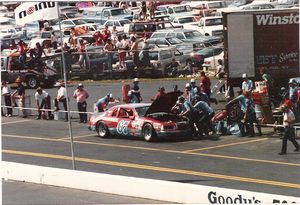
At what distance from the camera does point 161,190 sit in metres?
13.5

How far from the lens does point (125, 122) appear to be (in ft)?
65.6

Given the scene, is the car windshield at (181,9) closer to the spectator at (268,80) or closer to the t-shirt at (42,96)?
the t-shirt at (42,96)

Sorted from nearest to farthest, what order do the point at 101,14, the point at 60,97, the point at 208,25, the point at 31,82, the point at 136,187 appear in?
the point at 136,187, the point at 60,97, the point at 31,82, the point at 208,25, the point at 101,14

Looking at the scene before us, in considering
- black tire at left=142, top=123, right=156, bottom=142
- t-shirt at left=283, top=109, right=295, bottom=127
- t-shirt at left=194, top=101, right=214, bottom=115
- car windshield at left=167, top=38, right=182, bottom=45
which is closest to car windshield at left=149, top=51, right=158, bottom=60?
black tire at left=142, top=123, right=156, bottom=142

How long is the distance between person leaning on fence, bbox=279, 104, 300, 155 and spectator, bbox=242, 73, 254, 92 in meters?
1.11

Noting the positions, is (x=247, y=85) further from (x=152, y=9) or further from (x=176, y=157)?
(x=152, y=9)

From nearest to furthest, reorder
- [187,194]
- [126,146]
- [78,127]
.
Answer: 1. [187,194]
2. [126,146]
3. [78,127]

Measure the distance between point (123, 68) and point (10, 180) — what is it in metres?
5.04

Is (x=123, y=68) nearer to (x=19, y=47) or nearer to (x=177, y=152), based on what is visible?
(x=177, y=152)

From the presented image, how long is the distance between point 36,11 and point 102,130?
4240mm

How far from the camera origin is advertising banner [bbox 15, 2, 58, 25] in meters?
15.6

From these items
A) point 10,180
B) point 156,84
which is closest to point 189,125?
point 156,84

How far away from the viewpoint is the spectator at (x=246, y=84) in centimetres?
1803

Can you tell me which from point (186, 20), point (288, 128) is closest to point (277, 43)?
point (288, 128)
